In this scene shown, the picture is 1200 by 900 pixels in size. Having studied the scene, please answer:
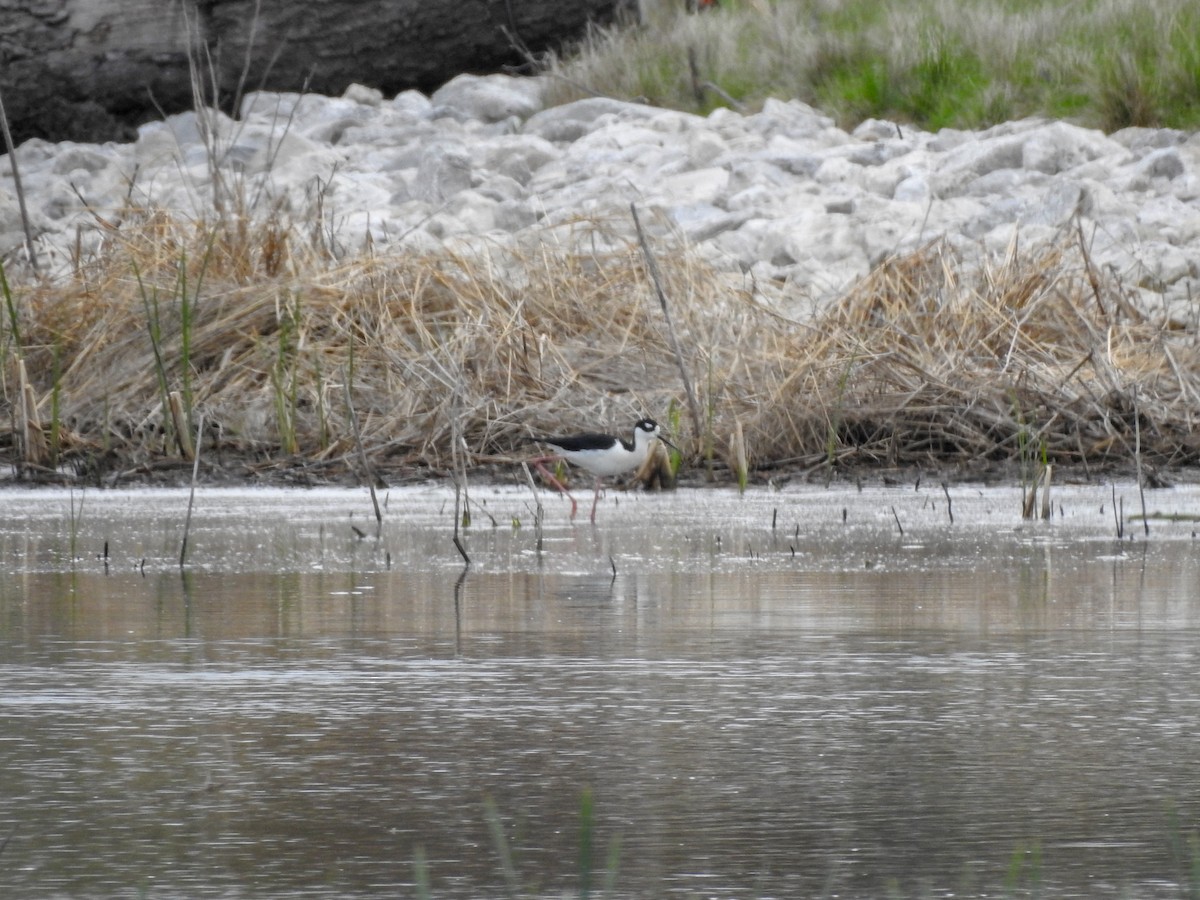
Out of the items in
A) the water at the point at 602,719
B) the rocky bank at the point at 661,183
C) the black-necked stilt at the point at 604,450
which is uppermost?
the rocky bank at the point at 661,183

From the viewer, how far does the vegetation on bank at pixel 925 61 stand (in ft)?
45.9

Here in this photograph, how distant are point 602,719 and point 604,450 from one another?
3.87 meters

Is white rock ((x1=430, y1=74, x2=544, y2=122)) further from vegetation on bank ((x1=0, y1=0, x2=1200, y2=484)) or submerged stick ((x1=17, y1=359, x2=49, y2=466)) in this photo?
submerged stick ((x1=17, y1=359, x2=49, y2=466))

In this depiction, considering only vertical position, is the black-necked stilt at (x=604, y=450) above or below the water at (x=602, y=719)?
above

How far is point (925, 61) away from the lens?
14.9 m

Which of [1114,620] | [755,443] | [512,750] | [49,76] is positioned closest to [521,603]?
[1114,620]

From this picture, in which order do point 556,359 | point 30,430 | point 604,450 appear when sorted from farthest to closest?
point 556,359, point 30,430, point 604,450

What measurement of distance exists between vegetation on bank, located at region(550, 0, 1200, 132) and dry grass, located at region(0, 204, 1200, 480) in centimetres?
465

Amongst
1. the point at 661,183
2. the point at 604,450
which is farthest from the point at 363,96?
the point at 604,450

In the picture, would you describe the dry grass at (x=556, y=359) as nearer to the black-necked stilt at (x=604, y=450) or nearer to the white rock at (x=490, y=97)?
the black-necked stilt at (x=604, y=450)

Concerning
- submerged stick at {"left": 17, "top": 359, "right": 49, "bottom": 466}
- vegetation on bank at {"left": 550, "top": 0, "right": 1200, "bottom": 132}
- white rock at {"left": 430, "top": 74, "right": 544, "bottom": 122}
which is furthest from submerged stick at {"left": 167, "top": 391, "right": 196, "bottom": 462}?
white rock at {"left": 430, "top": 74, "right": 544, "bottom": 122}

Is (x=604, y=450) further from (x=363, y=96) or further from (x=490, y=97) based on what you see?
(x=363, y=96)

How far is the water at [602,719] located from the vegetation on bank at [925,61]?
8593 mm

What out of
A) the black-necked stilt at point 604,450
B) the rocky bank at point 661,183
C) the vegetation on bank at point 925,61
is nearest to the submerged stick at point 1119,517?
the black-necked stilt at point 604,450
